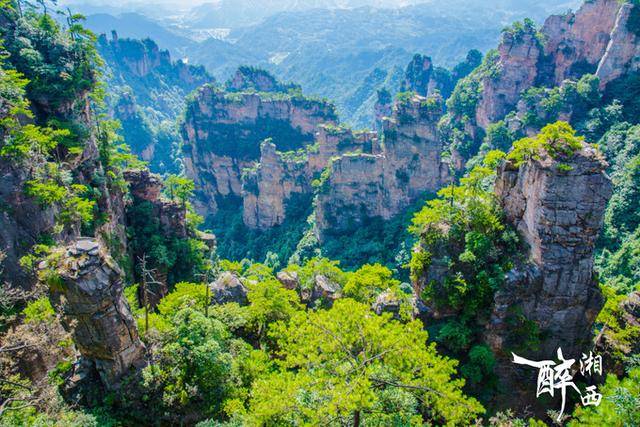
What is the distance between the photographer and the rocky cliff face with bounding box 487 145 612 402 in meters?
16.8

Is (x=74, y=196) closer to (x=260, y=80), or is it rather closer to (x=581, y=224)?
(x=581, y=224)

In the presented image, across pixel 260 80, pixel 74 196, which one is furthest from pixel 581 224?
pixel 260 80

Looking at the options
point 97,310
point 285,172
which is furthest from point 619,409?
point 285,172

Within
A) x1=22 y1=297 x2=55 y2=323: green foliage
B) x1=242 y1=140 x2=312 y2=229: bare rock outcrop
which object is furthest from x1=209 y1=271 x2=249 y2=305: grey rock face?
x1=242 y1=140 x2=312 y2=229: bare rock outcrop

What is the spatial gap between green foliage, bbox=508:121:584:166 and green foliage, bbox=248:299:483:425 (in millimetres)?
9432

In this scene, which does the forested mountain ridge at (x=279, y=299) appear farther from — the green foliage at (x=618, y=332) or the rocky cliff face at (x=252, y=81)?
the rocky cliff face at (x=252, y=81)

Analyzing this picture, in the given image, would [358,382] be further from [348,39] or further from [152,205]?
[348,39]

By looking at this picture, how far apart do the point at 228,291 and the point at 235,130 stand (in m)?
55.5

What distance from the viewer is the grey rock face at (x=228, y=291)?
23969mm

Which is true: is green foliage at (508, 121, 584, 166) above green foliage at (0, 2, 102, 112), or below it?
below

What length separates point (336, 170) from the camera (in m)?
52.2

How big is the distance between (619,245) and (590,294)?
1928 cm

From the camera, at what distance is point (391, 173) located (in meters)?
50.9

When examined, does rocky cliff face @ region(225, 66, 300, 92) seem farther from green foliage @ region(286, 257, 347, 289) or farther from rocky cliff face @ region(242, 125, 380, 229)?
green foliage @ region(286, 257, 347, 289)
